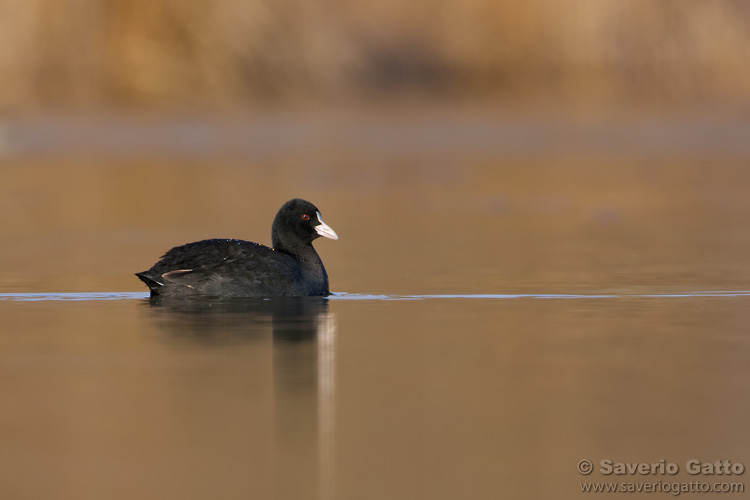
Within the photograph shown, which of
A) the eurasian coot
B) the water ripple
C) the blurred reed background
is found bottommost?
the water ripple

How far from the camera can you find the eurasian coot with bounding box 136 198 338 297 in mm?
8422

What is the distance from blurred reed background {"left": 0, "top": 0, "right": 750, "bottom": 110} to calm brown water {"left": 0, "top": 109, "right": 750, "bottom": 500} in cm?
703

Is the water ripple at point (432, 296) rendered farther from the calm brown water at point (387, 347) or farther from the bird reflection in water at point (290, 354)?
the bird reflection in water at point (290, 354)

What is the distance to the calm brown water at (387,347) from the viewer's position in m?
4.92

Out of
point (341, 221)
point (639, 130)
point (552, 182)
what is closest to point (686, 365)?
point (341, 221)

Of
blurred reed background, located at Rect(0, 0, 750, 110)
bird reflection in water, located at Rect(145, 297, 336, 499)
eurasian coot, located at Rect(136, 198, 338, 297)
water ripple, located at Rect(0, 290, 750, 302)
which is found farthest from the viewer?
blurred reed background, located at Rect(0, 0, 750, 110)

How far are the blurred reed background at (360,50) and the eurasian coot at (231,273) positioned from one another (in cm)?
1422

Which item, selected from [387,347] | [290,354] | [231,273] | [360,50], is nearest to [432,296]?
[231,273]

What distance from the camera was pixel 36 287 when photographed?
908 cm

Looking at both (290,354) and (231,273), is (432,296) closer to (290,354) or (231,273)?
(231,273)

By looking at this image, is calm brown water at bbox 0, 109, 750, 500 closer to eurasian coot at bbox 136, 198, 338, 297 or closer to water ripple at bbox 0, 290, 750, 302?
water ripple at bbox 0, 290, 750, 302

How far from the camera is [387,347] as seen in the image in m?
6.91

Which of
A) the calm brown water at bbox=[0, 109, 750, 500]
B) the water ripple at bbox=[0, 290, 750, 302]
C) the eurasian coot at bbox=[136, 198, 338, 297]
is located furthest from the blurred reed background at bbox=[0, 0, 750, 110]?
the eurasian coot at bbox=[136, 198, 338, 297]

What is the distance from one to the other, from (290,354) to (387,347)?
47cm
